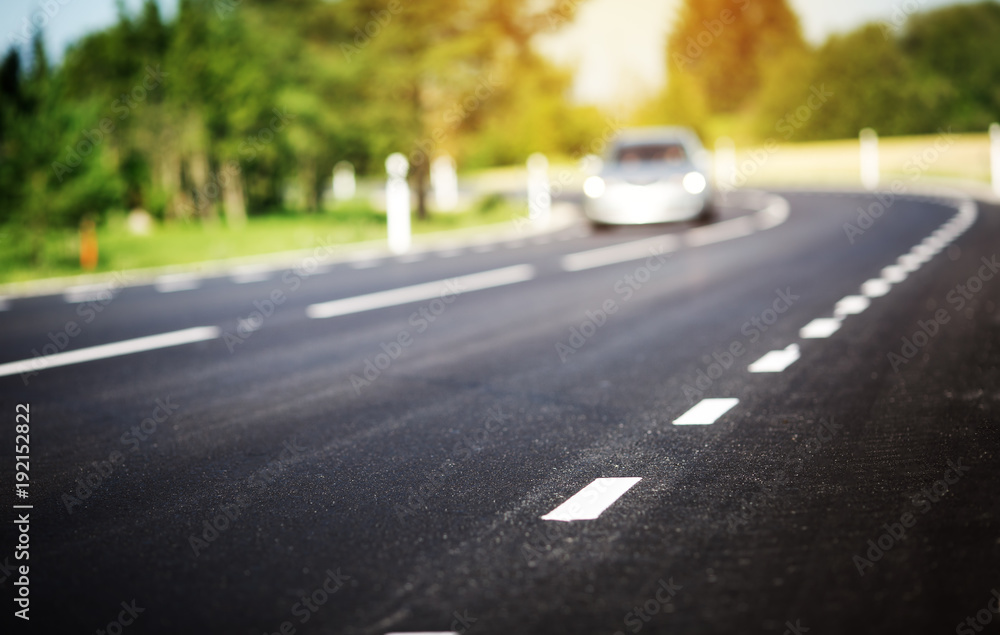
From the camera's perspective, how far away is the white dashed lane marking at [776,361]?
295 inches

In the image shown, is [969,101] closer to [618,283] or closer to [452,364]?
[618,283]

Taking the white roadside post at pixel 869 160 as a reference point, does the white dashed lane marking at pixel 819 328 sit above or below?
above

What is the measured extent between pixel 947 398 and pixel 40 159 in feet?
47.5

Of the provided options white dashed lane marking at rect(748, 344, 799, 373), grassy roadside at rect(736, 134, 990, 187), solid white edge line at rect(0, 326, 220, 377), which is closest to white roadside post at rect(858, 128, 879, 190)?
grassy roadside at rect(736, 134, 990, 187)

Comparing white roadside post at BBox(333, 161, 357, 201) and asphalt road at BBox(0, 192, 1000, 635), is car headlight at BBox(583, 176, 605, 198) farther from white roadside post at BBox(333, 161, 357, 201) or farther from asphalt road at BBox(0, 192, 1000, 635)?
white roadside post at BBox(333, 161, 357, 201)

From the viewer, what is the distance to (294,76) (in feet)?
109

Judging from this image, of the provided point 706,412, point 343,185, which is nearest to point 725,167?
point 343,185

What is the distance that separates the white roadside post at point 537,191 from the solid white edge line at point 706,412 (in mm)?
19318

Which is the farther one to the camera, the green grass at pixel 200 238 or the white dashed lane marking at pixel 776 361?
the green grass at pixel 200 238

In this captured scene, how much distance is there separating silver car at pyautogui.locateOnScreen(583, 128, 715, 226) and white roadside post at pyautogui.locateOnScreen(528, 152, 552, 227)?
364cm

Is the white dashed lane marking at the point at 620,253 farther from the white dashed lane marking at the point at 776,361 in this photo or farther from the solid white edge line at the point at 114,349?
the white dashed lane marking at the point at 776,361

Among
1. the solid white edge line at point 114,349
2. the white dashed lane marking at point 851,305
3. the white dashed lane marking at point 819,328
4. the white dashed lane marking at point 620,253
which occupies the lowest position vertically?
the white dashed lane marking at point 620,253

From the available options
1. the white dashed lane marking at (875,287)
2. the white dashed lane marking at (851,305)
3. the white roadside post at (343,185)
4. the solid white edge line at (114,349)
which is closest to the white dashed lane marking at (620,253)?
the white dashed lane marking at (875,287)

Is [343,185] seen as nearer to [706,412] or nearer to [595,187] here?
[595,187]
